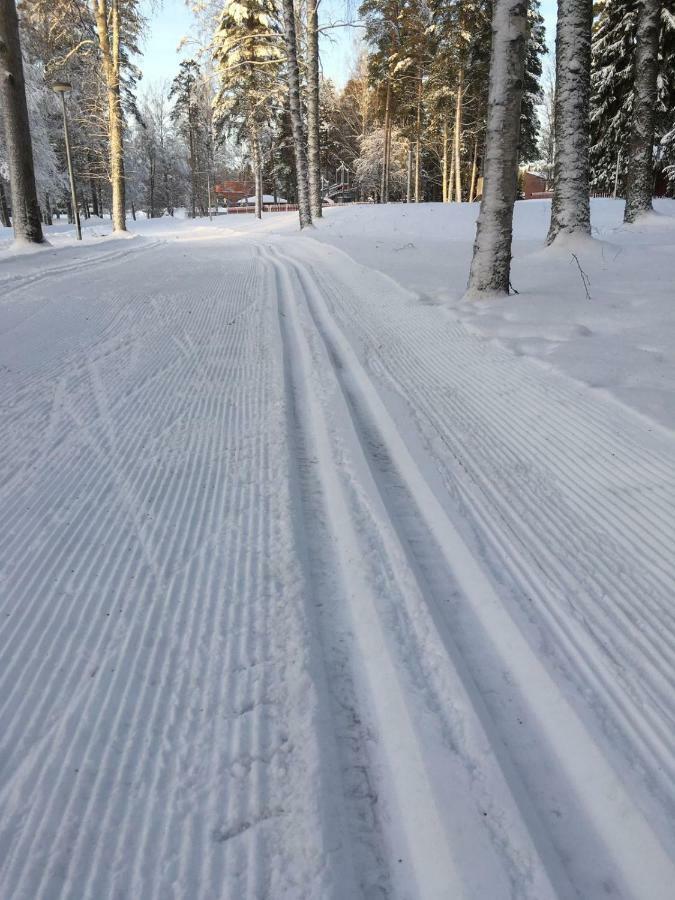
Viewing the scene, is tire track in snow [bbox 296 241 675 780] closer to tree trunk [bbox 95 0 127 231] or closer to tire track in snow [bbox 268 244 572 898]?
tire track in snow [bbox 268 244 572 898]

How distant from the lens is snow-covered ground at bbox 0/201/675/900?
3.26ft

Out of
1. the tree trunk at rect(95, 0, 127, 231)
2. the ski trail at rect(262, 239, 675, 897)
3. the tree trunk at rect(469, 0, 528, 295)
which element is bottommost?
the ski trail at rect(262, 239, 675, 897)

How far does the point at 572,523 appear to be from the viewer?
195 centimetres

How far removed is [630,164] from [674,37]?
11960mm

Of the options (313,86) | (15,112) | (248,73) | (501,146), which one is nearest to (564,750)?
(501,146)

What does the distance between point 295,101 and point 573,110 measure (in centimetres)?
1085

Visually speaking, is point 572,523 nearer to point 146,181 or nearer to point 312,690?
point 312,690

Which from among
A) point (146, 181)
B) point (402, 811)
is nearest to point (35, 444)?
point (402, 811)

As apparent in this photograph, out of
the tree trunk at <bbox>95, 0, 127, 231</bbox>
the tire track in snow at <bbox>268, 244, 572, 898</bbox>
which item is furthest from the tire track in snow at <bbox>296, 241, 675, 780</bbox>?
the tree trunk at <bbox>95, 0, 127, 231</bbox>

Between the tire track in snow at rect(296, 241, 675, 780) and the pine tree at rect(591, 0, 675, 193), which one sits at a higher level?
the pine tree at rect(591, 0, 675, 193)

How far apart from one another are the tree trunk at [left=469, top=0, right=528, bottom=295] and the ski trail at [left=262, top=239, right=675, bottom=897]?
13.3ft

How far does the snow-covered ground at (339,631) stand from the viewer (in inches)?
39.1

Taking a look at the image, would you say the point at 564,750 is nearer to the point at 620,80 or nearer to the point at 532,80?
the point at 620,80

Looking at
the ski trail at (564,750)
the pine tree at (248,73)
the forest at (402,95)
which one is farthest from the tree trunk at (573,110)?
the pine tree at (248,73)
